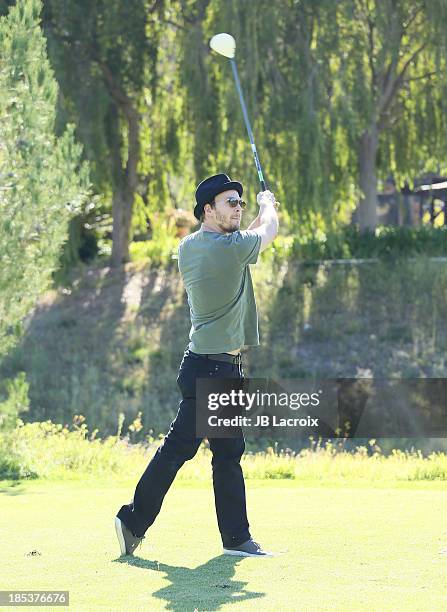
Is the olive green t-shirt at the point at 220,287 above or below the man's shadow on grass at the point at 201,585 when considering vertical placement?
above

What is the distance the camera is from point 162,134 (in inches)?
1075

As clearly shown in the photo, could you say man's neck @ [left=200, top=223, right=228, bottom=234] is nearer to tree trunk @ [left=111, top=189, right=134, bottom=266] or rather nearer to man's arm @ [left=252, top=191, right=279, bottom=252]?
man's arm @ [left=252, top=191, right=279, bottom=252]

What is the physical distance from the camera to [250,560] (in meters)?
5.87

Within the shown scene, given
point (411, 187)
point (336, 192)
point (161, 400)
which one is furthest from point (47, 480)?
point (411, 187)

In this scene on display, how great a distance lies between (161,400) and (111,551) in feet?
56.2

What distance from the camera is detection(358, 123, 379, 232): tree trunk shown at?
26109mm

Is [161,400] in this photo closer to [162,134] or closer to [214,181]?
[162,134]

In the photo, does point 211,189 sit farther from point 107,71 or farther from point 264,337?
point 107,71

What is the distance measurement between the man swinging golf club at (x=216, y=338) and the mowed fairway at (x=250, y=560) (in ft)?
0.70

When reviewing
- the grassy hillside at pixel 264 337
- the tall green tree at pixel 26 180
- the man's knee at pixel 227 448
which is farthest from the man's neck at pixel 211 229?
the grassy hillside at pixel 264 337

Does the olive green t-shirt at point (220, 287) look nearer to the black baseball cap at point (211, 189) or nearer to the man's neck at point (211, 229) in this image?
the man's neck at point (211, 229)

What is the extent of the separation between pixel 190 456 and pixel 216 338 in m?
0.61

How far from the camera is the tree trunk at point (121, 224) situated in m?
27.8

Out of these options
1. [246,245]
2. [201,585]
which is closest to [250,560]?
[201,585]
